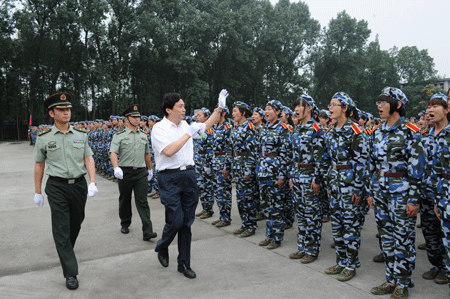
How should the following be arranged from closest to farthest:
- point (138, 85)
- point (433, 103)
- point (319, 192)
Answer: point (433, 103)
point (319, 192)
point (138, 85)

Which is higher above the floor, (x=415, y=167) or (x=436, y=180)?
(x=415, y=167)

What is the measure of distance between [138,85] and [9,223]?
3080cm

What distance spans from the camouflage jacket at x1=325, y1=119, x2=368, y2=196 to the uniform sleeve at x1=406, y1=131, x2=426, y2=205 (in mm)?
595

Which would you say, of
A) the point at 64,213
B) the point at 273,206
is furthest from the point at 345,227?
the point at 64,213

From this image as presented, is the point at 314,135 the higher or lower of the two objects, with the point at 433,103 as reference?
lower

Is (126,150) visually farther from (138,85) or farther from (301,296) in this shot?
(138,85)

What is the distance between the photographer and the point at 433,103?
144 inches

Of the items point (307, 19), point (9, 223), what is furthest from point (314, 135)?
point (307, 19)

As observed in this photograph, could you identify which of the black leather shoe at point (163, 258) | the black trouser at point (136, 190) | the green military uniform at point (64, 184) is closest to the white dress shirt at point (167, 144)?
the green military uniform at point (64, 184)

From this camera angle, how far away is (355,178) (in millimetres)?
4078

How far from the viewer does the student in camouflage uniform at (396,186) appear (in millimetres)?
3529

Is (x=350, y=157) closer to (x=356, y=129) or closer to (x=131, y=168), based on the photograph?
(x=356, y=129)

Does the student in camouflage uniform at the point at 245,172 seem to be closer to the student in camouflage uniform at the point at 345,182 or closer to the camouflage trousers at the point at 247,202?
the camouflage trousers at the point at 247,202

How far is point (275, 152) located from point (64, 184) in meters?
2.98
